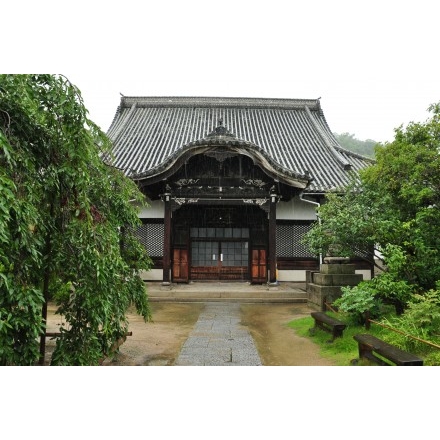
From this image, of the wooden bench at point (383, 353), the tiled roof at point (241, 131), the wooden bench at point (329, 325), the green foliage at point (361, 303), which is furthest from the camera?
the tiled roof at point (241, 131)

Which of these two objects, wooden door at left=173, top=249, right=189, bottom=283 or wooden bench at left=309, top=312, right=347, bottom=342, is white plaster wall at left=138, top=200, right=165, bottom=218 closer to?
wooden door at left=173, top=249, right=189, bottom=283

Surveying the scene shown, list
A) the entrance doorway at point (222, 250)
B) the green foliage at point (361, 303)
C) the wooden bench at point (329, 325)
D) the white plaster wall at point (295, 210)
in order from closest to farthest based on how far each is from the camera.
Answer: the wooden bench at point (329, 325)
the green foliage at point (361, 303)
the white plaster wall at point (295, 210)
the entrance doorway at point (222, 250)

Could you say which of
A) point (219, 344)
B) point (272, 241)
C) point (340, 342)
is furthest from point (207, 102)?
point (340, 342)

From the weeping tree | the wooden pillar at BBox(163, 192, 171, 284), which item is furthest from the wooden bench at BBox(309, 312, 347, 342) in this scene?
the wooden pillar at BBox(163, 192, 171, 284)

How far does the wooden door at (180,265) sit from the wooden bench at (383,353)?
35.5ft

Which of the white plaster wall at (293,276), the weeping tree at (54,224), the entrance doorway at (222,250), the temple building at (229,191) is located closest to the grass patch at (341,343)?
the weeping tree at (54,224)

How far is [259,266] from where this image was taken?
54.6 ft

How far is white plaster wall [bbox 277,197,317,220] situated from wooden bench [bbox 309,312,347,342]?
8513 mm

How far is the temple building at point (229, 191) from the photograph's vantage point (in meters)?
14.8

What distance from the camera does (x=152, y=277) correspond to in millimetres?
16359

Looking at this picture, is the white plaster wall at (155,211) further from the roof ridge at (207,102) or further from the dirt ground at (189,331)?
the roof ridge at (207,102)

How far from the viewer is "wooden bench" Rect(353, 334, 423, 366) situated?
507 cm

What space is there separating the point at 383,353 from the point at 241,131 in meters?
17.4

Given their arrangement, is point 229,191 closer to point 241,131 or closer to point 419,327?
point 241,131
